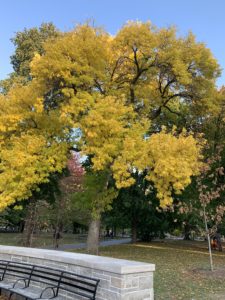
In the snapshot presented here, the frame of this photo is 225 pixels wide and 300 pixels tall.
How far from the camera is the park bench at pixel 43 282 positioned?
7688mm

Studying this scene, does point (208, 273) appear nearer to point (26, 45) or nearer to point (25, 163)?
point (25, 163)

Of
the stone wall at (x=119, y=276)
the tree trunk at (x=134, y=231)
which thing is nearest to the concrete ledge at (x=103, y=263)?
the stone wall at (x=119, y=276)

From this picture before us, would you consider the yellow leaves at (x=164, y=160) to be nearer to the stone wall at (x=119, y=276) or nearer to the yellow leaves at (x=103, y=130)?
the yellow leaves at (x=103, y=130)

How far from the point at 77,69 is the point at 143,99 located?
5.13m

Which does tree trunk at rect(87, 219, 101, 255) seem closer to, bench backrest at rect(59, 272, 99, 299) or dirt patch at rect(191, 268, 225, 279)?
dirt patch at rect(191, 268, 225, 279)

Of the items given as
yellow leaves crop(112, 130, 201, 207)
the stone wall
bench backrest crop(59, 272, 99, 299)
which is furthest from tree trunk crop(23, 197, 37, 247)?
the stone wall

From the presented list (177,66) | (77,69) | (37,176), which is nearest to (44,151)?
(37,176)

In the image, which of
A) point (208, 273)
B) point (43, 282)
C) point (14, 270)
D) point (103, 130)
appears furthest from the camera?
point (103, 130)

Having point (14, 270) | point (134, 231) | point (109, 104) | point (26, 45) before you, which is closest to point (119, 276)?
point (14, 270)

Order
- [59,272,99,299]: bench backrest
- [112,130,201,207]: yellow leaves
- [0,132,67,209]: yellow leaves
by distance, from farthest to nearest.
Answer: [0,132,67,209]: yellow leaves, [112,130,201,207]: yellow leaves, [59,272,99,299]: bench backrest

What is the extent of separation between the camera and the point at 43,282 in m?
8.84

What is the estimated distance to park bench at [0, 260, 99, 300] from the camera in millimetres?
7688

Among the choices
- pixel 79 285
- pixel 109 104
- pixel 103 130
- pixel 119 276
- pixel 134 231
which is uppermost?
pixel 109 104

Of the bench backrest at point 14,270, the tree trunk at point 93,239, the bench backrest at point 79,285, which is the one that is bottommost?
the bench backrest at point 79,285
